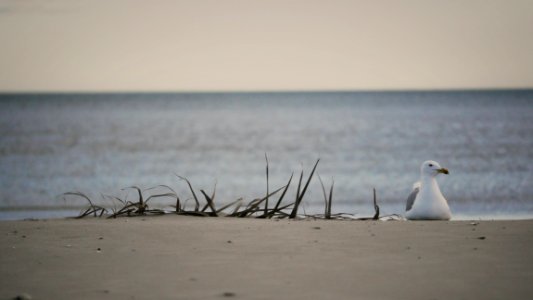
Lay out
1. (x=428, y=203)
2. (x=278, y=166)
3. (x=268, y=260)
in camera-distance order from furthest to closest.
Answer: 1. (x=278, y=166)
2. (x=428, y=203)
3. (x=268, y=260)

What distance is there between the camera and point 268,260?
4219mm

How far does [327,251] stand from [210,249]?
0.65 m

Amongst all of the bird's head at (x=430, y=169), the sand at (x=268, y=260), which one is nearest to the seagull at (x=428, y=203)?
the bird's head at (x=430, y=169)

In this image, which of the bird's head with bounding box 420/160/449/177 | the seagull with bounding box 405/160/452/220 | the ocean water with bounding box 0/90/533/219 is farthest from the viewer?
the ocean water with bounding box 0/90/533/219

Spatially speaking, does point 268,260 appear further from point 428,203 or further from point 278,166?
point 278,166

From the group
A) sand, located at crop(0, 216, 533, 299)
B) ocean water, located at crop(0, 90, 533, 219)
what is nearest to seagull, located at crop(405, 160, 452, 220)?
sand, located at crop(0, 216, 533, 299)

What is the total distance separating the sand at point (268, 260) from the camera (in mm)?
3539

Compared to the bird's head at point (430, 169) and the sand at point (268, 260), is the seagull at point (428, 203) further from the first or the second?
the sand at point (268, 260)

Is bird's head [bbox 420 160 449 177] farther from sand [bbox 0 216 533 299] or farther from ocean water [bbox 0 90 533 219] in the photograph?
ocean water [bbox 0 90 533 219]

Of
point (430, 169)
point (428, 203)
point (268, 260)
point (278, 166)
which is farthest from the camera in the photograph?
point (278, 166)

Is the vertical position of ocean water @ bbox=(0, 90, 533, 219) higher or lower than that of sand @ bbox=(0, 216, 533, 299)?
higher

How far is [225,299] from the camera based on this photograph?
3.38m

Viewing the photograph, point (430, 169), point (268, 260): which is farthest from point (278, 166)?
point (268, 260)

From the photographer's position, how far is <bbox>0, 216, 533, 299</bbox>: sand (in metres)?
3.54
